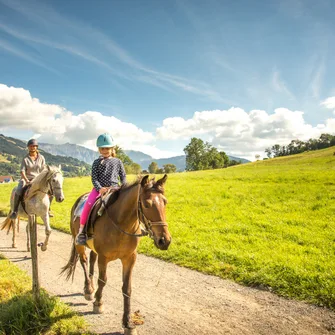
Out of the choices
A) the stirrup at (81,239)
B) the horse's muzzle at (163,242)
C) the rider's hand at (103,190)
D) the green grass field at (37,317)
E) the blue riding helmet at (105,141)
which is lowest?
the green grass field at (37,317)

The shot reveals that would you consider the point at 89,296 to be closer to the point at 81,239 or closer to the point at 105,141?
the point at 81,239

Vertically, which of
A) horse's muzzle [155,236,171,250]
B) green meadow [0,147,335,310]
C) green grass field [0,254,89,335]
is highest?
horse's muzzle [155,236,171,250]

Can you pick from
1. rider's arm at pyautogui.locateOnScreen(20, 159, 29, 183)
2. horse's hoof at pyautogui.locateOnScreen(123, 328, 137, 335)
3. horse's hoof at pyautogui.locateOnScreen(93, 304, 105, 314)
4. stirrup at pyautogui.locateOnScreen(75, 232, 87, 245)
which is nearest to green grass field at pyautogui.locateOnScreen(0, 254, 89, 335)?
horse's hoof at pyautogui.locateOnScreen(93, 304, 105, 314)

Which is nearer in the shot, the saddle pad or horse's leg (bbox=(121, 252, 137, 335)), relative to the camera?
horse's leg (bbox=(121, 252, 137, 335))

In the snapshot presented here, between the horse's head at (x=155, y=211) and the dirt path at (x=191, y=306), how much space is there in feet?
7.99

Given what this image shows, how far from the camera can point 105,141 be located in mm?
6090

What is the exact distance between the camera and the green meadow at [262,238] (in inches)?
286

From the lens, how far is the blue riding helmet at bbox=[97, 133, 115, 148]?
6021 mm

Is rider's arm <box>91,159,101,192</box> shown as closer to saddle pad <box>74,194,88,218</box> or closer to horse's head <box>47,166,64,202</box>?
saddle pad <box>74,194,88,218</box>

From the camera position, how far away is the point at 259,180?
91.9 feet

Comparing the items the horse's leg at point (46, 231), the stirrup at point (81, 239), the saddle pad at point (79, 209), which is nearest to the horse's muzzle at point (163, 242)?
the stirrup at point (81, 239)

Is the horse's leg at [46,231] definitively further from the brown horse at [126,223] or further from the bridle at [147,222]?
the bridle at [147,222]

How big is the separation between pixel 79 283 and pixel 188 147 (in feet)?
324

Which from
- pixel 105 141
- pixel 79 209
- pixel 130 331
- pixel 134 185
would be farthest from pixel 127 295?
pixel 105 141
